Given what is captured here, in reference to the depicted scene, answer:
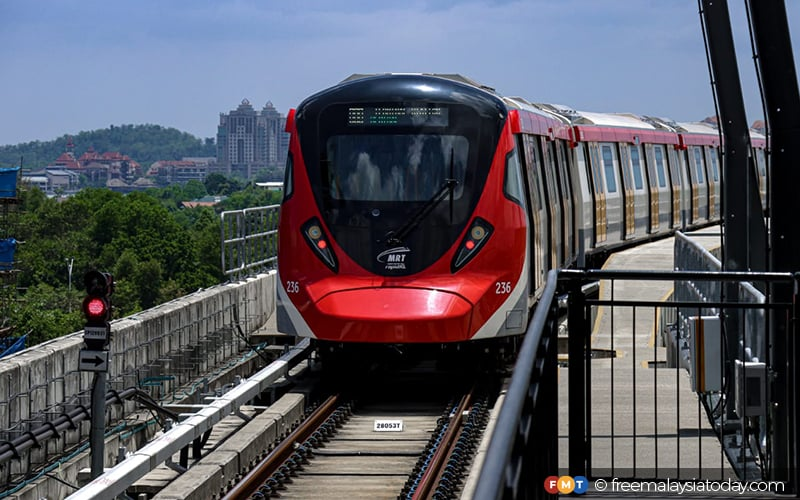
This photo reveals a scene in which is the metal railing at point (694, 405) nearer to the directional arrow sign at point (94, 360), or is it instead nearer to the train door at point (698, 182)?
the directional arrow sign at point (94, 360)

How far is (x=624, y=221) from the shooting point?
97.8ft

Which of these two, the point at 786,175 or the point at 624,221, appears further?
the point at 624,221

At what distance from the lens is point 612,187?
2816 centimetres

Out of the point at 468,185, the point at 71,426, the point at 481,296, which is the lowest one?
the point at 71,426

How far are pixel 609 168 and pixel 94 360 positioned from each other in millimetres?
17157

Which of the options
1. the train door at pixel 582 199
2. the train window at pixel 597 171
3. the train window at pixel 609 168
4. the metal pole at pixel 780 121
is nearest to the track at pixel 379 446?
the metal pole at pixel 780 121

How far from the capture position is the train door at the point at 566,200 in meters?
20.1

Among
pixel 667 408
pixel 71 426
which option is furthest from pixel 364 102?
pixel 667 408

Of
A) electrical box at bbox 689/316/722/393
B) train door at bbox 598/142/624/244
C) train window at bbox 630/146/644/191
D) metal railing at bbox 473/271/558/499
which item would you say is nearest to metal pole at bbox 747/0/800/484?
electrical box at bbox 689/316/722/393

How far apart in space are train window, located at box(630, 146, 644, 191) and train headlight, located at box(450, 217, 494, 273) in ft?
55.2

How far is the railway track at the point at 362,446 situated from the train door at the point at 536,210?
149cm

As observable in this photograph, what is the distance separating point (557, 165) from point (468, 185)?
544cm

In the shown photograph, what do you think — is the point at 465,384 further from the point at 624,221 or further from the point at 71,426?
the point at 624,221

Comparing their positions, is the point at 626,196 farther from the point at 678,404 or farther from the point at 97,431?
the point at 678,404
